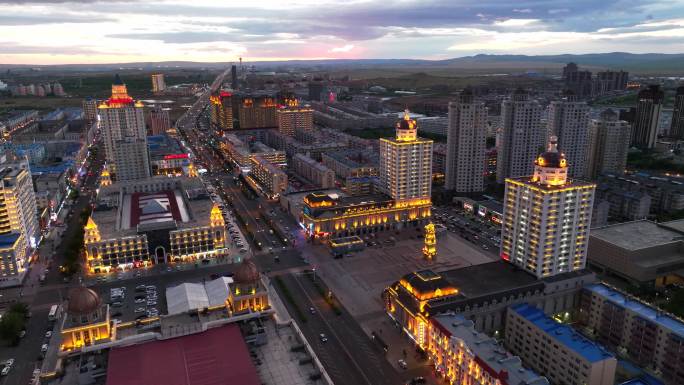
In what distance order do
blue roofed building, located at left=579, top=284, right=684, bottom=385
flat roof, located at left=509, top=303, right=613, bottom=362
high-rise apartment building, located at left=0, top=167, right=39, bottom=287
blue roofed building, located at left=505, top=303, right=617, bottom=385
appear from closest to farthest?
blue roofed building, located at left=505, top=303, right=617, bottom=385 → flat roof, located at left=509, top=303, right=613, bottom=362 → blue roofed building, located at left=579, top=284, right=684, bottom=385 → high-rise apartment building, located at left=0, top=167, right=39, bottom=287

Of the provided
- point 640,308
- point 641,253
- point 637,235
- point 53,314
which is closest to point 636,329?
point 640,308

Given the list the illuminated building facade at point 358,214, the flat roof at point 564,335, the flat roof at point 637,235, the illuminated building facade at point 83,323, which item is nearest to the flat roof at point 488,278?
the flat roof at point 564,335

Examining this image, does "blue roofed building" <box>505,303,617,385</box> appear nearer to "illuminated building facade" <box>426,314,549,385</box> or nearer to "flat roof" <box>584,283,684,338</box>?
"illuminated building facade" <box>426,314,549,385</box>

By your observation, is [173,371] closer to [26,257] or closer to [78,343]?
[78,343]

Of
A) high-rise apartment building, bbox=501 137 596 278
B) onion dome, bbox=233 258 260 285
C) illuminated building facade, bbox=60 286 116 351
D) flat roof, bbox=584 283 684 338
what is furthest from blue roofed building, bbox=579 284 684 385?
illuminated building facade, bbox=60 286 116 351

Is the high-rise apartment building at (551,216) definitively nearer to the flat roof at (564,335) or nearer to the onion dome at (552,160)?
the onion dome at (552,160)

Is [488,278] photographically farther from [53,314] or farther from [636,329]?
[53,314]
